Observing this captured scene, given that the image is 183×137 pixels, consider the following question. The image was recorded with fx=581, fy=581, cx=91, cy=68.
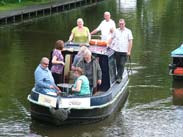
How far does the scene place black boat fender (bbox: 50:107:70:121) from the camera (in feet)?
49.3

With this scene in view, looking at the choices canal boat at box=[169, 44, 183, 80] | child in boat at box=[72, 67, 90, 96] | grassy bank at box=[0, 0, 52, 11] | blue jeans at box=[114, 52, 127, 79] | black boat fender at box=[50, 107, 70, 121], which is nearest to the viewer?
black boat fender at box=[50, 107, 70, 121]

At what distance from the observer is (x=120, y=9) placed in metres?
53.0

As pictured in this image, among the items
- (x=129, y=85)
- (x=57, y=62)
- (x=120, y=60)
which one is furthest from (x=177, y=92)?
(x=57, y=62)

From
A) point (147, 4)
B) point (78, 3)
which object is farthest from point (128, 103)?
point (147, 4)

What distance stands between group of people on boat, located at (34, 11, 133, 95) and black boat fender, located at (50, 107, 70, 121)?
79 cm

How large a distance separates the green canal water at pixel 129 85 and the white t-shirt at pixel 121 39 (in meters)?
1.74

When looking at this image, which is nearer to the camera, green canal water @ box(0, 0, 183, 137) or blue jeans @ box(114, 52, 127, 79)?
green canal water @ box(0, 0, 183, 137)

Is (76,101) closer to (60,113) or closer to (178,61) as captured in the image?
(60,113)

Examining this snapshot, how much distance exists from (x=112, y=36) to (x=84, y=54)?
311 centimetres

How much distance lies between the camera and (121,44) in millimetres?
18828

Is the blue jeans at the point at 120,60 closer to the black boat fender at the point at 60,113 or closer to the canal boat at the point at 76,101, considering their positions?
the canal boat at the point at 76,101

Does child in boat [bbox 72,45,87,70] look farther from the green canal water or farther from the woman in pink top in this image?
the green canal water

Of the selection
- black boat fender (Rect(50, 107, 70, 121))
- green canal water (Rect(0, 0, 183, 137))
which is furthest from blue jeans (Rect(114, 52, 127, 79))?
black boat fender (Rect(50, 107, 70, 121))

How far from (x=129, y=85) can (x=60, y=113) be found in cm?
636
